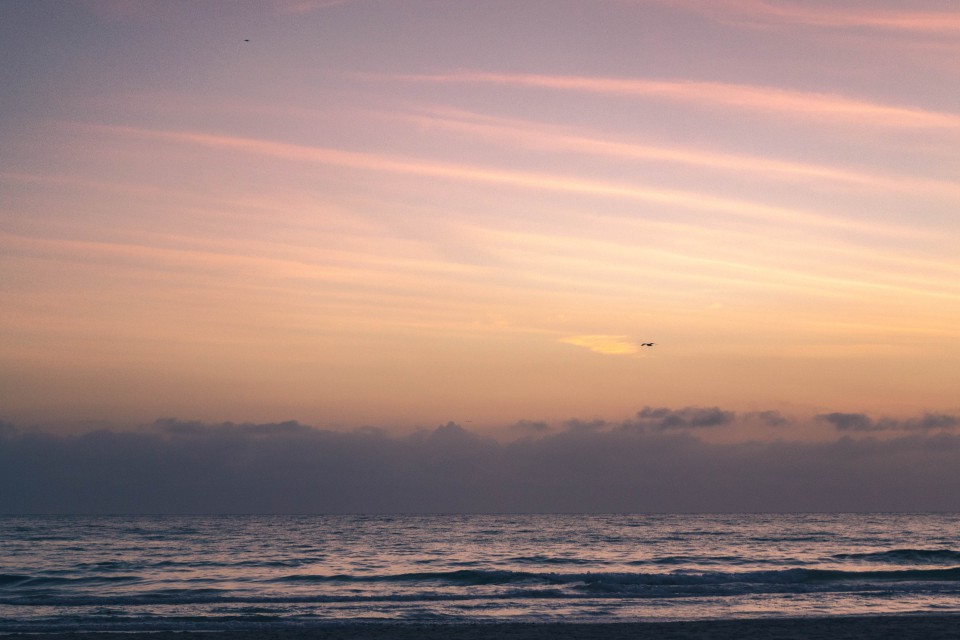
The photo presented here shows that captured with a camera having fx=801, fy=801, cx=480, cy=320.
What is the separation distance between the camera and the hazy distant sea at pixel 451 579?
96.0 feet

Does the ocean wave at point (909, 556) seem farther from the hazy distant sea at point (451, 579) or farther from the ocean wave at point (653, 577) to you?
the ocean wave at point (653, 577)

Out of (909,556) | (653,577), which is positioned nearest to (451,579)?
(653,577)

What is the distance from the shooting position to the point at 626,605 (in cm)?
3159

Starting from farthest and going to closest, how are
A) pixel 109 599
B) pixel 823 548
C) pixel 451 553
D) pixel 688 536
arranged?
pixel 688 536, pixel 823 548, pixel 451 553, pixel 109 599

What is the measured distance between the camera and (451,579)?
4431cm

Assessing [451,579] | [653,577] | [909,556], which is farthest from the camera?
[909,556]

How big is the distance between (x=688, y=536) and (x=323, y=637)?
202ft

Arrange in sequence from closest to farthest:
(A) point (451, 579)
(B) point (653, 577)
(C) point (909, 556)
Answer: (B) point (653, 577) → (A) point (451, 579) → (C) point (909, 556)

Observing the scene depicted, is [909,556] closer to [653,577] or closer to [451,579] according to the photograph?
[653,577]

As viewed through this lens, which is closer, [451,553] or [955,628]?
[955,628]

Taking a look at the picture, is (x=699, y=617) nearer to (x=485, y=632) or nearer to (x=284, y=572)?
(x=485, y=632)

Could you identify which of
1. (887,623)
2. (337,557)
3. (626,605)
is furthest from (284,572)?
(887,623)

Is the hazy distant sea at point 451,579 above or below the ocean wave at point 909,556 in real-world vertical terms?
above

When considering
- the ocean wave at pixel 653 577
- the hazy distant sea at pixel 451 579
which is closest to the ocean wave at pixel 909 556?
the hazy distant sea at pixel 451 579
